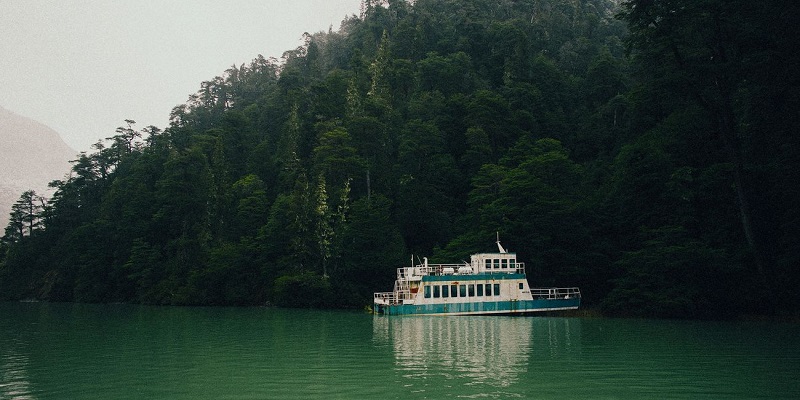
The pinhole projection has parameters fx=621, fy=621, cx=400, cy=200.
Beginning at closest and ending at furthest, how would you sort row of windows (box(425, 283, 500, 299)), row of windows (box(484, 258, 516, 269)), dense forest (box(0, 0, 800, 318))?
dense forest (box(0, 0, 800, 318)) < row of windows (box(425, 283, 500, 299)) < row of windows (box(484, 258, 516, 269))

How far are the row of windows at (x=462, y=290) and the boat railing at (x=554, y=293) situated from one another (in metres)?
3.15

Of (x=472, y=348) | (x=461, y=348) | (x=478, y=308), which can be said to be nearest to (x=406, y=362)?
(x=461, y=348)

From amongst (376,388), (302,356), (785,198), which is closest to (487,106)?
(785,198)

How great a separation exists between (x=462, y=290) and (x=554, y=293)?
6808 millimetres

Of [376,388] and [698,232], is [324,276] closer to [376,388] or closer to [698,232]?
[698,232]

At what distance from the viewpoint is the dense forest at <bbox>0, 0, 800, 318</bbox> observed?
38219mm

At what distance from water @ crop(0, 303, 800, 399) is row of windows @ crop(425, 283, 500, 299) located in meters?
10.5

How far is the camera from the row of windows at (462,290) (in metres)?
44.2

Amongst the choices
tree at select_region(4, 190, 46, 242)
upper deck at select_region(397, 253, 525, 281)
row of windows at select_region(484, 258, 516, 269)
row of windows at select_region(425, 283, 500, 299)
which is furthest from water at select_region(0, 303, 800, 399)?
tree at select_region(4, 190, 46, 242)

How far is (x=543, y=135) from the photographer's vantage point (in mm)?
74188

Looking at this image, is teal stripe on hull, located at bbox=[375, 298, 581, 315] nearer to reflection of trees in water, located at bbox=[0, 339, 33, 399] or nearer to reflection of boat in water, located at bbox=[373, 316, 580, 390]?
reflection of boat in water, located at bbox=[373, 316, 580, 390]

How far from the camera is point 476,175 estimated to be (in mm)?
66062

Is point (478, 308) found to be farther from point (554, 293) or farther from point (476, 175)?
point (476, 175)

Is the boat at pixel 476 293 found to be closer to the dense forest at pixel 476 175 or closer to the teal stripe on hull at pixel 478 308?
the teal stripe on hull at pixel 478 308
